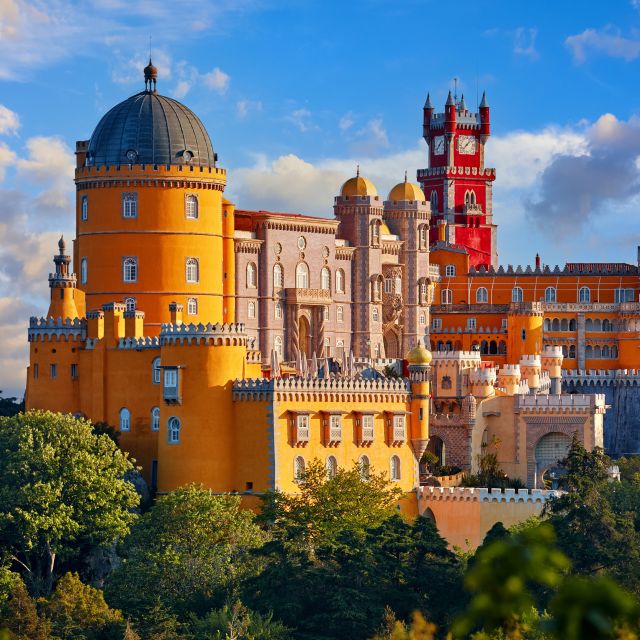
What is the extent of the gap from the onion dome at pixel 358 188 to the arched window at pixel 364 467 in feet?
113

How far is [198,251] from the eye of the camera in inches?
3004

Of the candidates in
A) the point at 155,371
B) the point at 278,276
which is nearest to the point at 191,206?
the point at 155,371

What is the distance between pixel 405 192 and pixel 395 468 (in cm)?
3736

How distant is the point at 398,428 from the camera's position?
225ft

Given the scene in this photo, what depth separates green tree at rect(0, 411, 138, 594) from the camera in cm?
5756

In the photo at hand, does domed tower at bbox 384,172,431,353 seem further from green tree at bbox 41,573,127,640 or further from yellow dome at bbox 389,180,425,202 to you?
green tree at bbox 41,573,127,640

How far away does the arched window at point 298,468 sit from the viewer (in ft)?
208

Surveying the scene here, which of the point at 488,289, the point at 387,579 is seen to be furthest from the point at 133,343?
the point at 488,289

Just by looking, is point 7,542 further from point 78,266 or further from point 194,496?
point 78,266

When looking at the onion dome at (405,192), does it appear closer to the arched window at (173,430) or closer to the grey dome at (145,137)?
the grey dome at (145,137)

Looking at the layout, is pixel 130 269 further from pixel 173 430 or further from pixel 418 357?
pixel 418 357

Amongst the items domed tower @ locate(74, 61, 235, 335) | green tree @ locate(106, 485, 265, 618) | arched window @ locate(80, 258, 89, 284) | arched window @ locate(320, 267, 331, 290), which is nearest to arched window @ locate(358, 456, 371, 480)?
green tree @ locate(106, 485, 265, 618)

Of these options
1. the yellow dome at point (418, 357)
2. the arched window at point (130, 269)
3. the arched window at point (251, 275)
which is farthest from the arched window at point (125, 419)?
the arched window at point (251, 275)

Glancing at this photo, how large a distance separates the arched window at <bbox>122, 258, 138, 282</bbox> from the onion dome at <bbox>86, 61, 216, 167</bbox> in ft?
16.0
